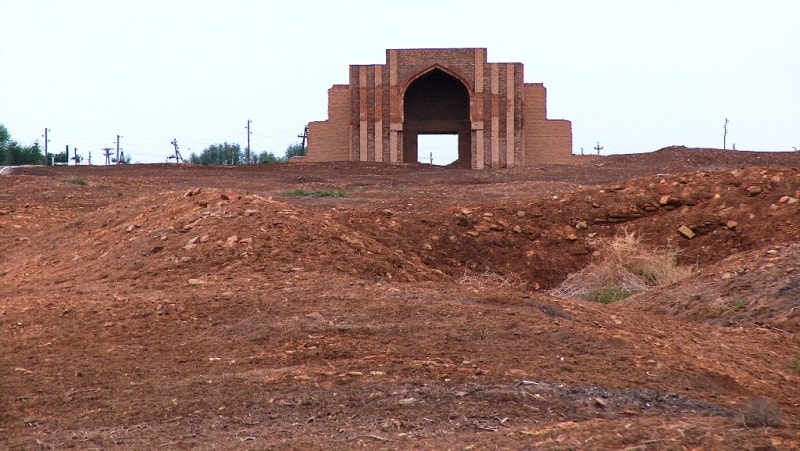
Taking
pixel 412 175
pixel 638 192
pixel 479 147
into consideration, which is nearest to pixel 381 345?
pixel 638 192

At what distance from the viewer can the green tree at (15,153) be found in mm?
53094

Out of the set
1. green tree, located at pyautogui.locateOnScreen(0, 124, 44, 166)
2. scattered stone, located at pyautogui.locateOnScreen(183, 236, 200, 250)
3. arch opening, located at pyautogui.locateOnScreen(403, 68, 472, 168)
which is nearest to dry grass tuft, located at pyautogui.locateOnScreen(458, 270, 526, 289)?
scattered stone, located at pyautogui.locateOnScreen(183, 236, 200, 250)

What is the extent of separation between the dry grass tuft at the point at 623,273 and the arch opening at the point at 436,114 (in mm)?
22519

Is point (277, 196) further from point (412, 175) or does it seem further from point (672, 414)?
point (672, 414)

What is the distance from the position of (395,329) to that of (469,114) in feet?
85.5

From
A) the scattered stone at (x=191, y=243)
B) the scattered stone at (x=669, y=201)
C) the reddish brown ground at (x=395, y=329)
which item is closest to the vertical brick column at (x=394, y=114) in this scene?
the reddish brown ground at (x=395, y=329)

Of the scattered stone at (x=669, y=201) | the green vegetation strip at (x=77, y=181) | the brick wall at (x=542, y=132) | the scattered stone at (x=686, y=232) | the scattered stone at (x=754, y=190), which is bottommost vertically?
the scattered stone at (x=686, y=232)

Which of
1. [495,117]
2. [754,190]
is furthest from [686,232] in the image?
[495,117]

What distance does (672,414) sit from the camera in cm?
466

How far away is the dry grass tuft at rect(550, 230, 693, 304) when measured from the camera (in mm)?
9586

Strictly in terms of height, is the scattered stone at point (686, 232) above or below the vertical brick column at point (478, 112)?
below

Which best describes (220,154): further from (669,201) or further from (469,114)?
(669,201)

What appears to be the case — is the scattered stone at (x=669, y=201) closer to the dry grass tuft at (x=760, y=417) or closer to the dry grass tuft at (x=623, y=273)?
the dry grass tuft at (x=623, y=273)

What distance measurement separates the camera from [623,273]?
32.6 ft
